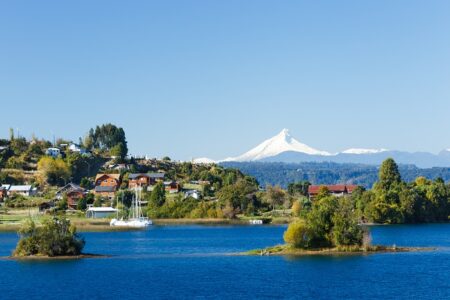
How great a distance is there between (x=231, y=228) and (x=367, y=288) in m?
49.5

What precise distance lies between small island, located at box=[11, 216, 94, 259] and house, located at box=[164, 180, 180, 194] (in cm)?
6392

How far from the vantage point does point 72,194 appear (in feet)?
373

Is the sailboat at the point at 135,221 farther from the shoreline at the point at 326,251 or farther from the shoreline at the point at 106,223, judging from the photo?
the shoreline at the point at 326,251

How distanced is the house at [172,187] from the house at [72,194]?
1291 cm

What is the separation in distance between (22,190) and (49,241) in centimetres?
6147

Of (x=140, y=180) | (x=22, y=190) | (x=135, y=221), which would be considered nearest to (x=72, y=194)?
(x=22, y=190)

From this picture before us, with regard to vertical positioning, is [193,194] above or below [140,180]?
below

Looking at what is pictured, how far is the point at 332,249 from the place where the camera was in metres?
60.2

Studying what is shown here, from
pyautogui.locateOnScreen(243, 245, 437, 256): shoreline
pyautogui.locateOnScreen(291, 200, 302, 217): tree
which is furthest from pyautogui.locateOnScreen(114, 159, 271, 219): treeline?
pyautogui.locateOnScreen(243, 245, 437, 256): shoreline

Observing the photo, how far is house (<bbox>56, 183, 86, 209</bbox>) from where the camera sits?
111 metres

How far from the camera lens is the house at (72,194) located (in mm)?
111188

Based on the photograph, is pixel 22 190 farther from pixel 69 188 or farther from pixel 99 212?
pixel 99 212

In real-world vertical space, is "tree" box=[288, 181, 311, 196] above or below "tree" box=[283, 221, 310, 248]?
above

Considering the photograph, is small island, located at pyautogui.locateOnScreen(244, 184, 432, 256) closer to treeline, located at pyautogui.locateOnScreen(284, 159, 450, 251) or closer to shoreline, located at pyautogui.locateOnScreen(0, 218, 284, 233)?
treeline, located at pyautogui.locateOnScreen(284, 159, 450, 251)
